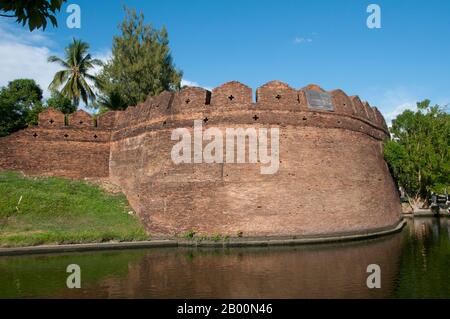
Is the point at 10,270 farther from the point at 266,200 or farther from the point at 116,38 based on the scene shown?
the point at 116,38

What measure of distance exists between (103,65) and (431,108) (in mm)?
22232

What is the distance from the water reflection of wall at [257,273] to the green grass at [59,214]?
8.89ft

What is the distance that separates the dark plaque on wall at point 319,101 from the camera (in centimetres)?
1478

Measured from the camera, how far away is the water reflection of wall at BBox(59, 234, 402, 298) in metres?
7.38

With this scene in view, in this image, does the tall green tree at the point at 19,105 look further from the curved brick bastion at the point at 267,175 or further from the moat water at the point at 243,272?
the moat water at the point at 243,272

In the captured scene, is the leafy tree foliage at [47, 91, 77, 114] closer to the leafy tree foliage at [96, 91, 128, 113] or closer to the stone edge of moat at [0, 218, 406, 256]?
the leafy tree foliage at [96, 91, 128, 113]

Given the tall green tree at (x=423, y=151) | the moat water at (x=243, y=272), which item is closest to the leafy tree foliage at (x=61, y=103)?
the moat water at (x=243, y=272)

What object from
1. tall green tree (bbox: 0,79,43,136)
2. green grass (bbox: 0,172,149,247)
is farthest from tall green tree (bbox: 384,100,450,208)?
tall green tree (bbox: 0,79,43,136)

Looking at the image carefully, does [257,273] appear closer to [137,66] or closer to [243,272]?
[243,272]

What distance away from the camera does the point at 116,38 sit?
27234 millimetres

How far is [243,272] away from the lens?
9055 mm

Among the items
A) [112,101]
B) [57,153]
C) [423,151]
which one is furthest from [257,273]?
[112,101]

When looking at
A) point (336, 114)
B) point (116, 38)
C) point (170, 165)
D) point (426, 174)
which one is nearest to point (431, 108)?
point (426, 174)

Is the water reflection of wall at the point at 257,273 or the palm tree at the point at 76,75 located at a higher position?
the palm tree at the point at 76,75
